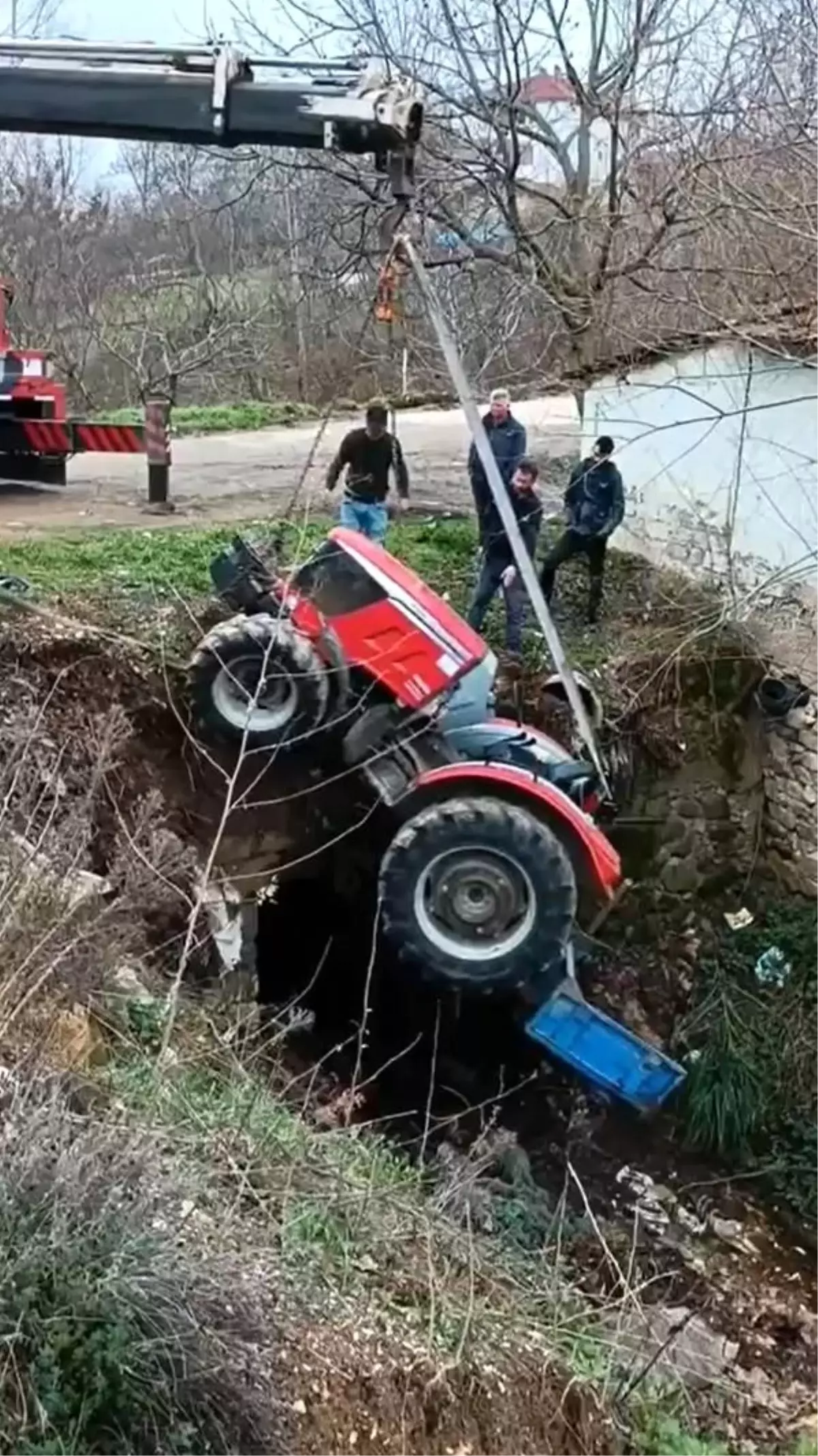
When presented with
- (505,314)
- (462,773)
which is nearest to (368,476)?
(462,773)

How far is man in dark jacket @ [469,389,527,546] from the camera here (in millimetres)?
9922

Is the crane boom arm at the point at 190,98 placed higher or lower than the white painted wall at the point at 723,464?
higher

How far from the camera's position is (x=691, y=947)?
10.3 metres

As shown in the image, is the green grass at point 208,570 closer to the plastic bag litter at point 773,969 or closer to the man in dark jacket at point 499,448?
the man in dark jacket at point 499,448

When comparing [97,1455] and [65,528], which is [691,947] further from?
[97,1455]

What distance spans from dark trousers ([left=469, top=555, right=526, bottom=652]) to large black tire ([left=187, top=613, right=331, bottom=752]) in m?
2.68

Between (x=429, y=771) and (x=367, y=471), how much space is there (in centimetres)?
325

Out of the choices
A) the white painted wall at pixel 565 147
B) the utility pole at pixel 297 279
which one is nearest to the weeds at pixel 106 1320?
the white painted wall at pixel 565 147

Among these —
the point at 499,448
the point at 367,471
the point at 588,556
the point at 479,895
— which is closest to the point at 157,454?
the point at 367,471

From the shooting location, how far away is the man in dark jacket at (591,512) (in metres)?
10.4

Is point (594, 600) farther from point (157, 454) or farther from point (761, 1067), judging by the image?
point (157, 454)

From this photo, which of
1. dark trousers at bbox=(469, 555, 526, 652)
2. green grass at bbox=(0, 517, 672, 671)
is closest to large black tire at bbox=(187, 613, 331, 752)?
green grass at bbox=(0, 517, 672, 671)

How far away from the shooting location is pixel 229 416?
61.9ft

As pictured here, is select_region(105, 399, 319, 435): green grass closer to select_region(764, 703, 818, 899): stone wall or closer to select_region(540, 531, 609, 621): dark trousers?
select_region(540, 531, 609, 621): dark trousers
